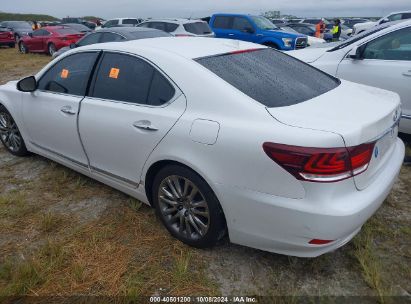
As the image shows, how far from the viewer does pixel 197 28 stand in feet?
41.6

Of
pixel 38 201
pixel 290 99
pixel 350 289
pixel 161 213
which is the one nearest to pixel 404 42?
pixel 290 99

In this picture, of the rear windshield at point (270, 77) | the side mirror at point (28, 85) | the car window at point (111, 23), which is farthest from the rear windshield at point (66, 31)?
the rear windshield at point (270, 77)

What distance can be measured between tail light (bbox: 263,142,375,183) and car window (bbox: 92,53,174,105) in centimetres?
103

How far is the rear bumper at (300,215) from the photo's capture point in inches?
81.7

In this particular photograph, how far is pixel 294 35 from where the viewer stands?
12273 mm

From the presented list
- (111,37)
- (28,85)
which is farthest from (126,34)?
(28,85)

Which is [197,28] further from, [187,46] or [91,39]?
[187,46]

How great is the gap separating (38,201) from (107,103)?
1332 mm

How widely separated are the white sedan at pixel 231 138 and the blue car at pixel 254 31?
9516mm

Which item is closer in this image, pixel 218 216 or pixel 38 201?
A: pixel 218 216

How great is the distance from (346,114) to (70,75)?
262 centimetres

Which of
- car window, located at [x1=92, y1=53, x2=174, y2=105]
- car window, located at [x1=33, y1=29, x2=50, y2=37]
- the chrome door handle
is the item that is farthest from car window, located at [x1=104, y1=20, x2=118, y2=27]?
car window, located at [x1=92, y1=53, x2=174, y2=105]

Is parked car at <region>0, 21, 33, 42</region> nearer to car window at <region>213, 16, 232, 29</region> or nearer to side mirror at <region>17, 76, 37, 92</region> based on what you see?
car window at <region>213, 16, 232, 29</region>

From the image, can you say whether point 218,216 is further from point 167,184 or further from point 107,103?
point 107,103
